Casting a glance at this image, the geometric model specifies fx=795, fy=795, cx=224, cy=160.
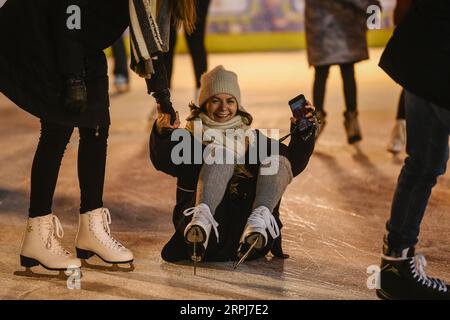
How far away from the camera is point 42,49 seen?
2607 millimetres

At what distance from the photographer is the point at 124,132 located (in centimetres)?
544

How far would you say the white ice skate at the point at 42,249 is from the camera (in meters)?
2.75

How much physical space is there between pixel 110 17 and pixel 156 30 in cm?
16

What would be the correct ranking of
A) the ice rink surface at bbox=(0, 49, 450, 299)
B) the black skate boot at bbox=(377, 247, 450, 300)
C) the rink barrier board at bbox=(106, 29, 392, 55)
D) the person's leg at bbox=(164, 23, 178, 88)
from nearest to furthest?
the black skate boot at bbox=(377, 247, 450, 300) < the ice rink surface at bbox=(0, 49, 450, 299) < the person's leg at bbox=(164, 23, 178, 88) < the rink barrier board at bbox=(106, 29, 392, 55)

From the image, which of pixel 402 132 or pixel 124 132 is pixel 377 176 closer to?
pixel 402 132

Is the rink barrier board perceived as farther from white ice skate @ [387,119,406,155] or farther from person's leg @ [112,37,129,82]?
white ice skate @ [387,119,406,155]

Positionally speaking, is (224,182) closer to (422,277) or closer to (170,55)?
(422,277)

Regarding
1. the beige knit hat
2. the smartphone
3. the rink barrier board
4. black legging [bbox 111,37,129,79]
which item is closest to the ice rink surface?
the smartphone

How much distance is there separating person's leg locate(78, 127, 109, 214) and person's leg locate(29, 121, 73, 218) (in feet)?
0.27

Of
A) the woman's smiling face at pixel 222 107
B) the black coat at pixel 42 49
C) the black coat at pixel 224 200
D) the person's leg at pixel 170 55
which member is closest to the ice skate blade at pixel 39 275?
the black coat at pixel 224 200

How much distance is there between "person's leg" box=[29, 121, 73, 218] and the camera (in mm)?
2705

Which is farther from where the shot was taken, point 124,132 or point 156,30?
point 124,132

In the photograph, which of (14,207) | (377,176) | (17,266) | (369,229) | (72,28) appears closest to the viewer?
(72,28)
